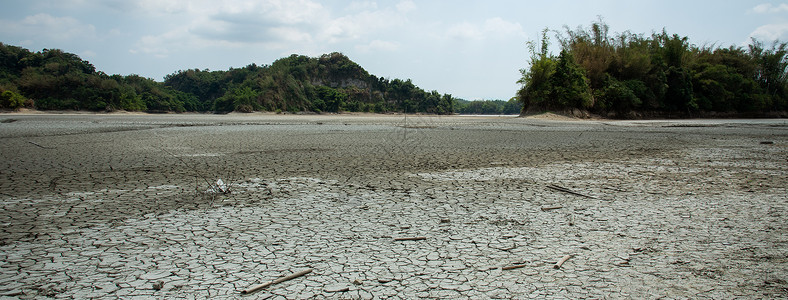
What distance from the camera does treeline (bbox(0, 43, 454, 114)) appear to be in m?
44.9

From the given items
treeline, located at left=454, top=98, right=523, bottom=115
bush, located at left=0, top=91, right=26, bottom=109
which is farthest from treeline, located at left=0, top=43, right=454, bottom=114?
treeline, located at left=454, top=98, right=523, bottom=115

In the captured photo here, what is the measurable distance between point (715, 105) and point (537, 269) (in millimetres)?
43825

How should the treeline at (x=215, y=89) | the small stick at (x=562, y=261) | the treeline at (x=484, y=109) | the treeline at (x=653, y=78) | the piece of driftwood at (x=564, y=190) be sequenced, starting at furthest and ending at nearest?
the treeline at (x=484, y=109) < the treeline at (x=215, y=89) < the treeline at (x=653, y=78) < the piece of driftwood at (x=564, y=190) < the small stick at (x=562, y=261)

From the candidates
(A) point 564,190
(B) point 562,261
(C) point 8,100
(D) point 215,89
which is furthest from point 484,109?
(B) point 562,261

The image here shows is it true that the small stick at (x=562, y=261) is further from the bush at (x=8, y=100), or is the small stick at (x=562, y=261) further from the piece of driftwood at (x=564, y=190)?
the bush at (x=8, y=100)

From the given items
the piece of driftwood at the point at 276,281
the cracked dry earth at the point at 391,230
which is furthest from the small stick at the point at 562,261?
the piece of driftwood at the point at 276,281

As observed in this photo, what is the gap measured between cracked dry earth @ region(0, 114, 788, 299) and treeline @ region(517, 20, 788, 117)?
78.6ft

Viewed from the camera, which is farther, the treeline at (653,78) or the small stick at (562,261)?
the treeline at (653,78)

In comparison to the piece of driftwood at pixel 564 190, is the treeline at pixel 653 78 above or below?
above

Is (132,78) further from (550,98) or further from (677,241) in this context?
(677,241)

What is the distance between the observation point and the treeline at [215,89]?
4488 centimetres

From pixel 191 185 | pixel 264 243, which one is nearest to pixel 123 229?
pixel 264 243

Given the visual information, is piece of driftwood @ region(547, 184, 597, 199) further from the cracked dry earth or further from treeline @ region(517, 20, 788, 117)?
treeline @ region(517, 20, 788, 117)

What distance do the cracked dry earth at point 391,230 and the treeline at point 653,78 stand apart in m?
23.9
